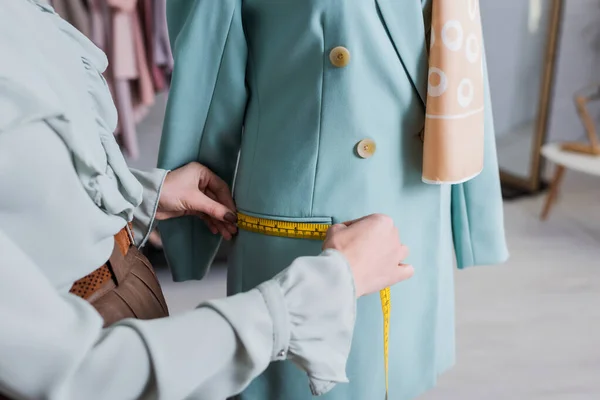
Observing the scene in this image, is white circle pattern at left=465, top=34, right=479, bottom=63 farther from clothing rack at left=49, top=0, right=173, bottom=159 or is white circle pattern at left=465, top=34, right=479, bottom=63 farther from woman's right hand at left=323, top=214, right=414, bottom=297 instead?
clothing rack at left=49, top=0, right=173, bottom=159

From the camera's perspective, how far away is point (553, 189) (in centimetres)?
338

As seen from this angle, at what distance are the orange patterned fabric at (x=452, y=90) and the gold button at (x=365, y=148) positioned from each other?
0.08 metres

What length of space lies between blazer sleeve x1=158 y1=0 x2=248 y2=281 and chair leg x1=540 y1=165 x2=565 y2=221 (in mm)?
2681

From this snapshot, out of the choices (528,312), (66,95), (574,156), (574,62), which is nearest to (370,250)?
(66,95)

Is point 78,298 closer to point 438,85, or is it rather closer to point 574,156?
point 438,85

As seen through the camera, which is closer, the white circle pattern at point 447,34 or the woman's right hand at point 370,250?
the woman's right hand at point 370,250

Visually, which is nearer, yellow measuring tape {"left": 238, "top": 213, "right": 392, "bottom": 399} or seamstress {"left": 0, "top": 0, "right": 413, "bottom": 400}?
seamstress {"left": 0, "top": 0, "right": 413, "bottom": 400}

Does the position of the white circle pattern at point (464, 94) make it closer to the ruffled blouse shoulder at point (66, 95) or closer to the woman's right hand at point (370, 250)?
the woman's right hand at point (370, 250)

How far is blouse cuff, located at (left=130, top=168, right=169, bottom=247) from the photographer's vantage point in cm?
93

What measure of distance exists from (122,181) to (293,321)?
10.1 inches

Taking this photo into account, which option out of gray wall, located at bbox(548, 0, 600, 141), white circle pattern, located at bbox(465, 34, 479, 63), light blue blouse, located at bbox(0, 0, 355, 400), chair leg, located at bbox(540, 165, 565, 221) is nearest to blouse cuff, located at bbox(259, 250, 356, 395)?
light blue blouse, located at bbox(0, 0, 355, 400)

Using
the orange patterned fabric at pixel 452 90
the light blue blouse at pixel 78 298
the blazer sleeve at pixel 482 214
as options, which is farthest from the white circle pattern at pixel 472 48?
the light blue blouse at pixel 78 298

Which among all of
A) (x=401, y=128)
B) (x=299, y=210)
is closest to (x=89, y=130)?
(x=299, y=210)

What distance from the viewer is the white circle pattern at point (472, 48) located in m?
0.94
